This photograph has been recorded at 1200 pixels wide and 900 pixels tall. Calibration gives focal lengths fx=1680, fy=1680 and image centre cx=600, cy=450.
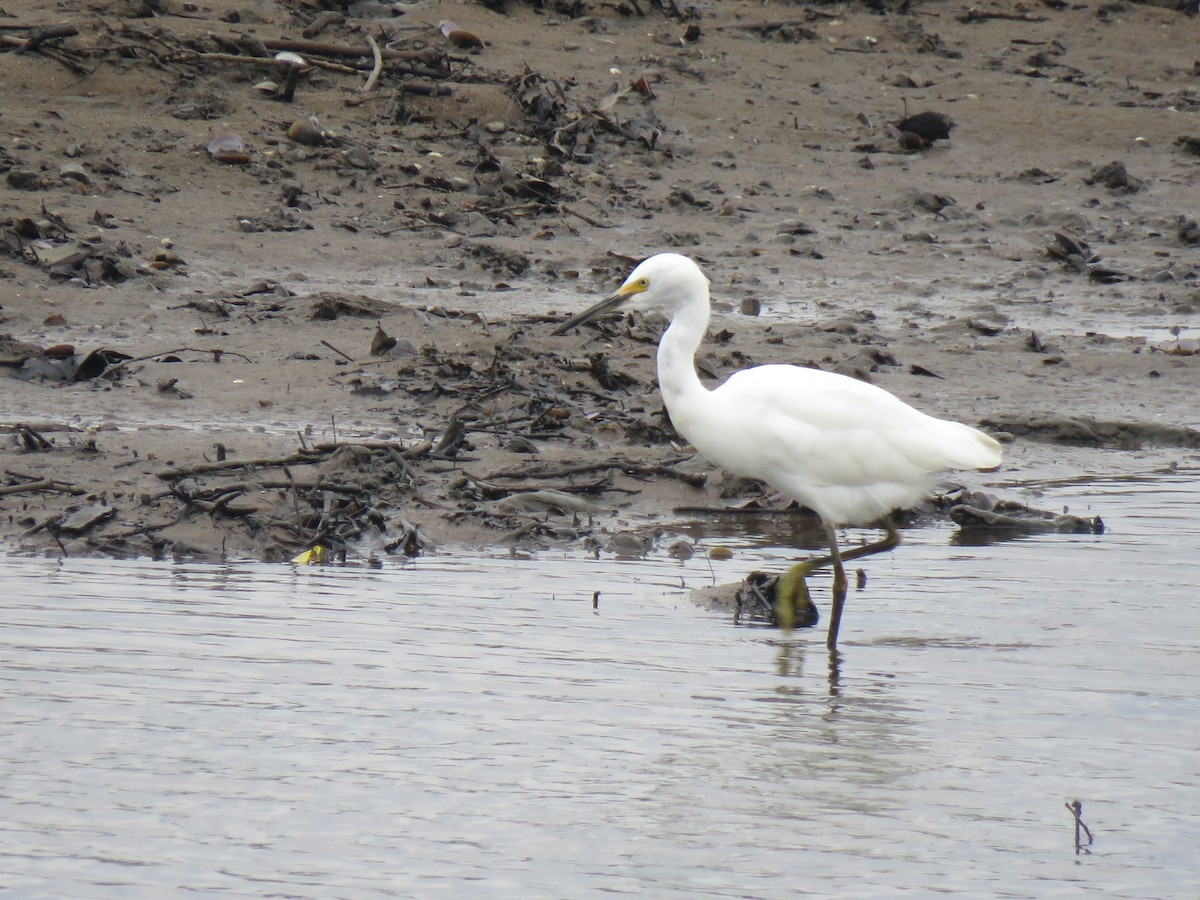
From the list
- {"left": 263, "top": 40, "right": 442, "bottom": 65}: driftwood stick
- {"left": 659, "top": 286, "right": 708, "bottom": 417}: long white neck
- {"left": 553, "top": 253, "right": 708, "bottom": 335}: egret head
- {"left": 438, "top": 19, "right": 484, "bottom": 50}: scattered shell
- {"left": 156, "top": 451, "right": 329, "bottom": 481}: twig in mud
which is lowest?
{"left": 156, "top": 451, "right": 329, "bottom": 481}: twig in mud

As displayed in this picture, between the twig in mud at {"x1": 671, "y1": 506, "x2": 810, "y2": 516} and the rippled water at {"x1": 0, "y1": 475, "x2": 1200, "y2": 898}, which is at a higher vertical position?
the twig in mud at {"x1": 671, "y1": 506, "x2": 810, "y2": 516}

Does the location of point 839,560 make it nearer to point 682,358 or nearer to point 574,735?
point 682,358

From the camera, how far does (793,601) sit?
646cm

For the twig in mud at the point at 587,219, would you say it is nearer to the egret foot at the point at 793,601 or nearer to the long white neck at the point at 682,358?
the long white neck at the point at 682,358

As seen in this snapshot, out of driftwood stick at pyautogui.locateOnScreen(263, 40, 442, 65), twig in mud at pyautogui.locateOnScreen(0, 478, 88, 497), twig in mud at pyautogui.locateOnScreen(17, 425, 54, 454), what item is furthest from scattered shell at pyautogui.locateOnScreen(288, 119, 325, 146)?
twig in mud at pyautogui.locateOnScreen(0, 478, 88, 497)

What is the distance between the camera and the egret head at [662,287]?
689 cm

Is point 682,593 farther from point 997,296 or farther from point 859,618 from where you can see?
point 997,296

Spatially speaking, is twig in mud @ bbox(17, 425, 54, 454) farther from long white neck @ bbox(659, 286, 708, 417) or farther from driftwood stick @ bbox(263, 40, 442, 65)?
driftwood stick @ bbox(263, 40, 442, 65)

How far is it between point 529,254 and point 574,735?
7.05m

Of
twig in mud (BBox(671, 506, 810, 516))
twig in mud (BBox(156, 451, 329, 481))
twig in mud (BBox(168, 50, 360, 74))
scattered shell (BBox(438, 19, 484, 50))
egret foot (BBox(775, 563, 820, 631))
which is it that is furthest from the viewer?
scattered shell (BBox(438, 19, 484, 50))

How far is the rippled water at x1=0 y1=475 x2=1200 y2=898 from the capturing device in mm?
4188

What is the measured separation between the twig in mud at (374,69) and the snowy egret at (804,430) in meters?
6.85

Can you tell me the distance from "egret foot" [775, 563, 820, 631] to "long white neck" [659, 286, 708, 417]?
828 millimetres

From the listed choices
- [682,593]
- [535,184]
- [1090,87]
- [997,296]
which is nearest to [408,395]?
[682,593]
